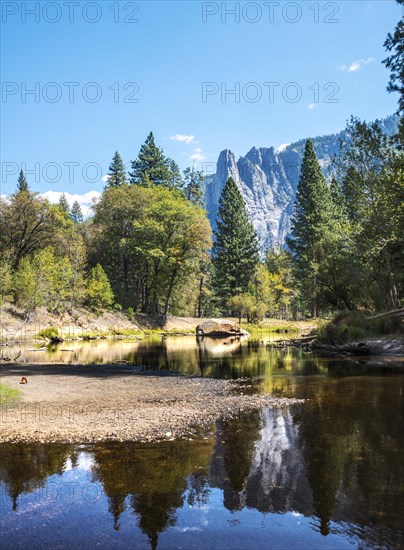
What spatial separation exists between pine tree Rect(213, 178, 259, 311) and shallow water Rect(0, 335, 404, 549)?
61.8 metres

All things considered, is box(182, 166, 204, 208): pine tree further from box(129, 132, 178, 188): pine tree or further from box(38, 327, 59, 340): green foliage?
box(38, 327, 59, 340): green foliage

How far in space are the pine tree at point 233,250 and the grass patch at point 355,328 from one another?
128 ft

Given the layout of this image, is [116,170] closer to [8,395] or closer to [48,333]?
[48,333]

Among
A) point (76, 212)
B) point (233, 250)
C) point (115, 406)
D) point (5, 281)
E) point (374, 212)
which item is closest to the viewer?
point (115, 406)

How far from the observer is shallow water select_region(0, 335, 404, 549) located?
5816mm

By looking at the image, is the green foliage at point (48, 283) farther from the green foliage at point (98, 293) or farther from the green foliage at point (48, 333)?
the green foliage at point (48, 333)

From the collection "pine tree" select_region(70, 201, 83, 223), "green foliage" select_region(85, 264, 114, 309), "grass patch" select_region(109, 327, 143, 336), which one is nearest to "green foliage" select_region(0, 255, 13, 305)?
"green foliage" select_region(85, 264, 114, 309)

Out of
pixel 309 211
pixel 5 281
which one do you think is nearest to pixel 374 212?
pixel 309 211

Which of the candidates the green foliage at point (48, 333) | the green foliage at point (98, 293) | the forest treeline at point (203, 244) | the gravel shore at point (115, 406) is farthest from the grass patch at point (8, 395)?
the green foliage at point (98, 293)

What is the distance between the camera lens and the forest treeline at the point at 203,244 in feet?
105

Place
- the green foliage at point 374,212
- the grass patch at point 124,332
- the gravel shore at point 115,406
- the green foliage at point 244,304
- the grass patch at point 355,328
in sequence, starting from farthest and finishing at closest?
the green foliage at point 244,304 → the grass patch at point 124,332 → the green foliage at point 374,212 → the grass patch at point 355,328 → the gravel shore at point 115,406

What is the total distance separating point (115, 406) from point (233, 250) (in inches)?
2485

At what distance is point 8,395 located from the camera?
14.6 m

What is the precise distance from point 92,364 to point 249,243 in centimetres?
5639
